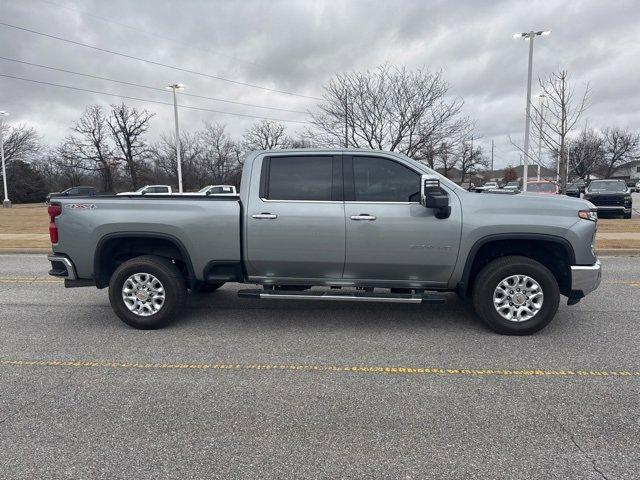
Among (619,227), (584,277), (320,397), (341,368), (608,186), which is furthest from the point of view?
(608,186)

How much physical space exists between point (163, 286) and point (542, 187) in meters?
20.0

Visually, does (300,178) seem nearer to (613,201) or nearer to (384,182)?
(384,182)

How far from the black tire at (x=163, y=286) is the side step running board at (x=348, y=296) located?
31.1 inches

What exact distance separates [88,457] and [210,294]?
3982 millimetres

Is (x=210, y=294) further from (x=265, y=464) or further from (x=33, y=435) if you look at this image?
(x=265, y=464)

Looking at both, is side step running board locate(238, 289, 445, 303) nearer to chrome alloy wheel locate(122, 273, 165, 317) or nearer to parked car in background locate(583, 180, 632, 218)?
chrome alloy wheel locate(122, 273, 165, 317)

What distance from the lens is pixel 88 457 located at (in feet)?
8.92

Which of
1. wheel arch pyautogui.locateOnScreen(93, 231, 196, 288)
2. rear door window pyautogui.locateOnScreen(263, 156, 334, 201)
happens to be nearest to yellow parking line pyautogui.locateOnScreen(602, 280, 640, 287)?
rear door window pyautogui.locateOnScreen(263, 156, 334, 201)

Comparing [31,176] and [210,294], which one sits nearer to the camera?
[210,294]

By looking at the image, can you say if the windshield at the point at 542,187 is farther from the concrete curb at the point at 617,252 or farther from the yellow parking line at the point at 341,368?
the yellow parking line at the point at 341,368

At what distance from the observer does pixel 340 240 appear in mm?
4809

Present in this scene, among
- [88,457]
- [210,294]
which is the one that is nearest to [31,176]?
[210,294]

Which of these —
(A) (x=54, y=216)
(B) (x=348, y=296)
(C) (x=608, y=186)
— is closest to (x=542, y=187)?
(C) (x=608, y=186)

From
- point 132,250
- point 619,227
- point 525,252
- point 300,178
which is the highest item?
point 300,178
